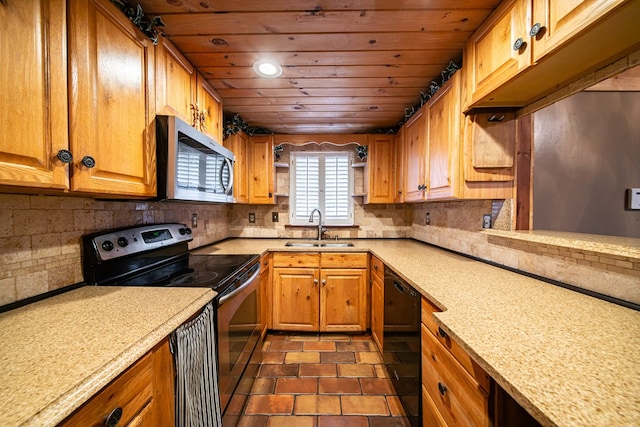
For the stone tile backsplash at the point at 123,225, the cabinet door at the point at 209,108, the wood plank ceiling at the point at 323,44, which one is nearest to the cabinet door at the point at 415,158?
→ the wood plank ceiling at the point at 323,44

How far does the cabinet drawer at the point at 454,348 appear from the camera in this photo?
726 millimetres

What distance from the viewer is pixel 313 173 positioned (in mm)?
3051

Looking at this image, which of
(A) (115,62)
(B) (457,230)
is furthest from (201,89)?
(B) (457,230)

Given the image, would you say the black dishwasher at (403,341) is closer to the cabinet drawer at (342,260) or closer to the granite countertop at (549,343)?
the granite countertop at (549,343)

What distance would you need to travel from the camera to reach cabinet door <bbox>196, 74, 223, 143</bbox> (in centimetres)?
166

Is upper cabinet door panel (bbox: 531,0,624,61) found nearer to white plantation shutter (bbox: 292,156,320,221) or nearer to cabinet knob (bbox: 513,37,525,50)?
cabinet knob (bbox: 513,37,525,50)

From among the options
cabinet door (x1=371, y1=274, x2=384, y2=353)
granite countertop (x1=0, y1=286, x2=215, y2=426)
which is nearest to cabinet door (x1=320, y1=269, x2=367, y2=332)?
cabinet door (x1=371, y1=274, x2=384, y2=353)

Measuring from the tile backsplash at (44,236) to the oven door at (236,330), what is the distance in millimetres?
677

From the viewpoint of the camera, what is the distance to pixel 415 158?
2156mm

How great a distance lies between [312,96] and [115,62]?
1.29m

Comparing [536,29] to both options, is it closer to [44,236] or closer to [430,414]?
[430,414]

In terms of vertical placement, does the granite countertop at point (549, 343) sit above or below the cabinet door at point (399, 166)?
below

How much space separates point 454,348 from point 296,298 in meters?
1.66

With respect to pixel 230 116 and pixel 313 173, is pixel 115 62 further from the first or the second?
pixel 313 173
